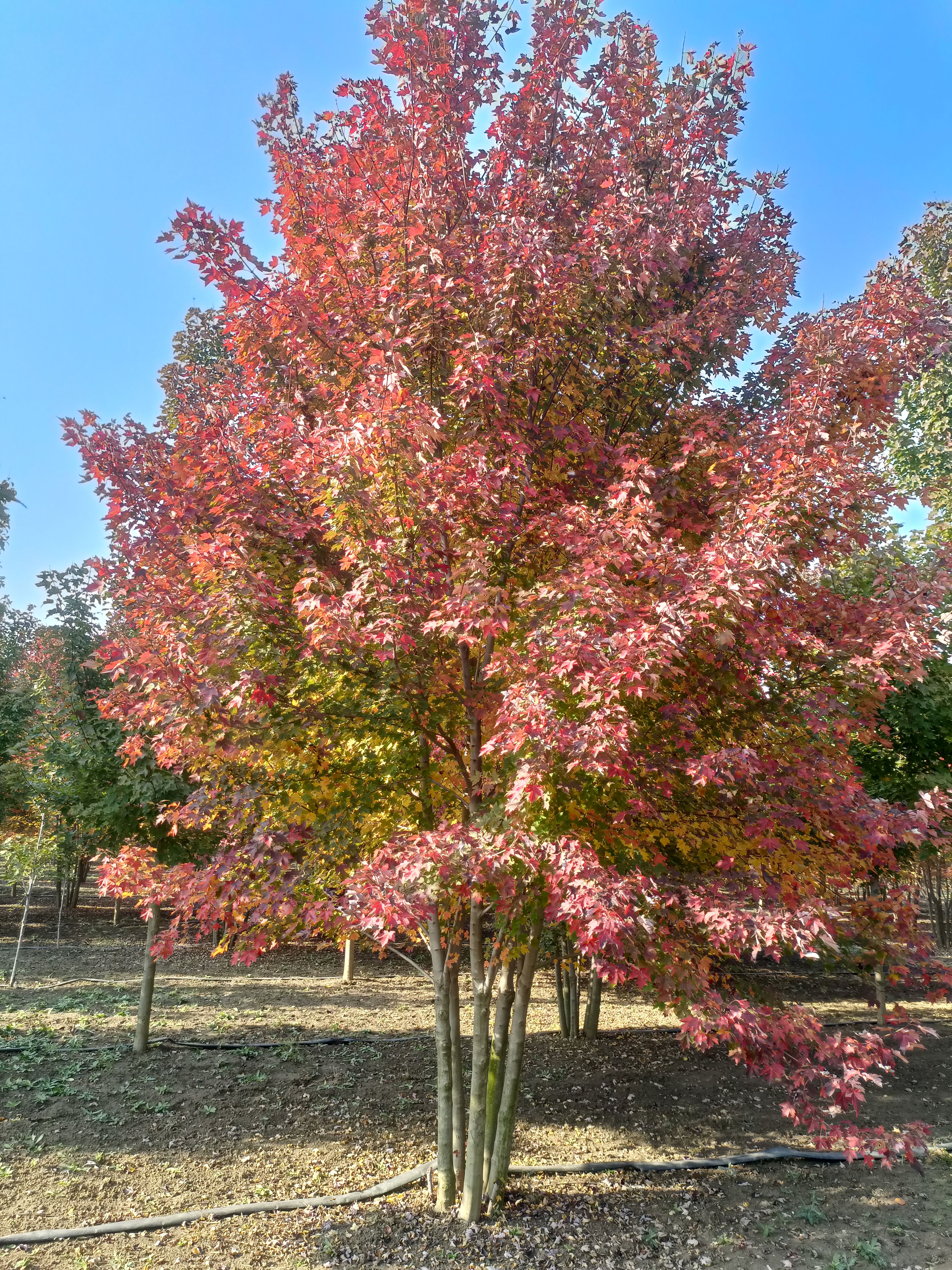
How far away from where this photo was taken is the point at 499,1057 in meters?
5.44

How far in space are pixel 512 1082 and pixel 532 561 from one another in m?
3.69

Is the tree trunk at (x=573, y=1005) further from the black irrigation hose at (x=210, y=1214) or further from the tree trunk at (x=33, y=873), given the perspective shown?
the tree trunk at (x=33, y=873)

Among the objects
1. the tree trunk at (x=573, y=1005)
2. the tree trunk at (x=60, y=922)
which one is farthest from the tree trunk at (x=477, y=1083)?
the tree trunk at (x=60, y=922)

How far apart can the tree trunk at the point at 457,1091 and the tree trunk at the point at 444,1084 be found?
0.08ft

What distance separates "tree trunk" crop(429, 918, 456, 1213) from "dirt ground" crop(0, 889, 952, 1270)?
0.17 meters

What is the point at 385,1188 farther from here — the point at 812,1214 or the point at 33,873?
the point at 33,873

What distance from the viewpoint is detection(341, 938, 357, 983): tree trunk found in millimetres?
13203

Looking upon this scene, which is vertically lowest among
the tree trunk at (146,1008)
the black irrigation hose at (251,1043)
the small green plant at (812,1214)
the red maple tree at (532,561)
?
the small green plant at (812,1214)

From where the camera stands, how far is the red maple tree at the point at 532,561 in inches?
138

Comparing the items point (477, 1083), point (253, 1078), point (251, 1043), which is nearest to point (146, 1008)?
point (251, 1043)

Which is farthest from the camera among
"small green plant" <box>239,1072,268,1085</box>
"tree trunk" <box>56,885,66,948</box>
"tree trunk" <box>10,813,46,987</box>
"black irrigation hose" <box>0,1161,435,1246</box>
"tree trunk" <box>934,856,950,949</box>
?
"tree trunk" <box>934,856,950,949</box>

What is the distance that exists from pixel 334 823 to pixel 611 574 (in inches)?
89.1

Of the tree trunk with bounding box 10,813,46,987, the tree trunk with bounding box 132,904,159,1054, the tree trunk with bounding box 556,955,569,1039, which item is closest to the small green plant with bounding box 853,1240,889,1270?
the tree trunk with bounding box 556,955,569,1039

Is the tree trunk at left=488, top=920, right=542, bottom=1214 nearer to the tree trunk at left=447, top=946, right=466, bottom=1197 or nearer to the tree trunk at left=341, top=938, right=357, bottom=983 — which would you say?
the tree trunk at left=447, top=946, right=466, bottom=1197
